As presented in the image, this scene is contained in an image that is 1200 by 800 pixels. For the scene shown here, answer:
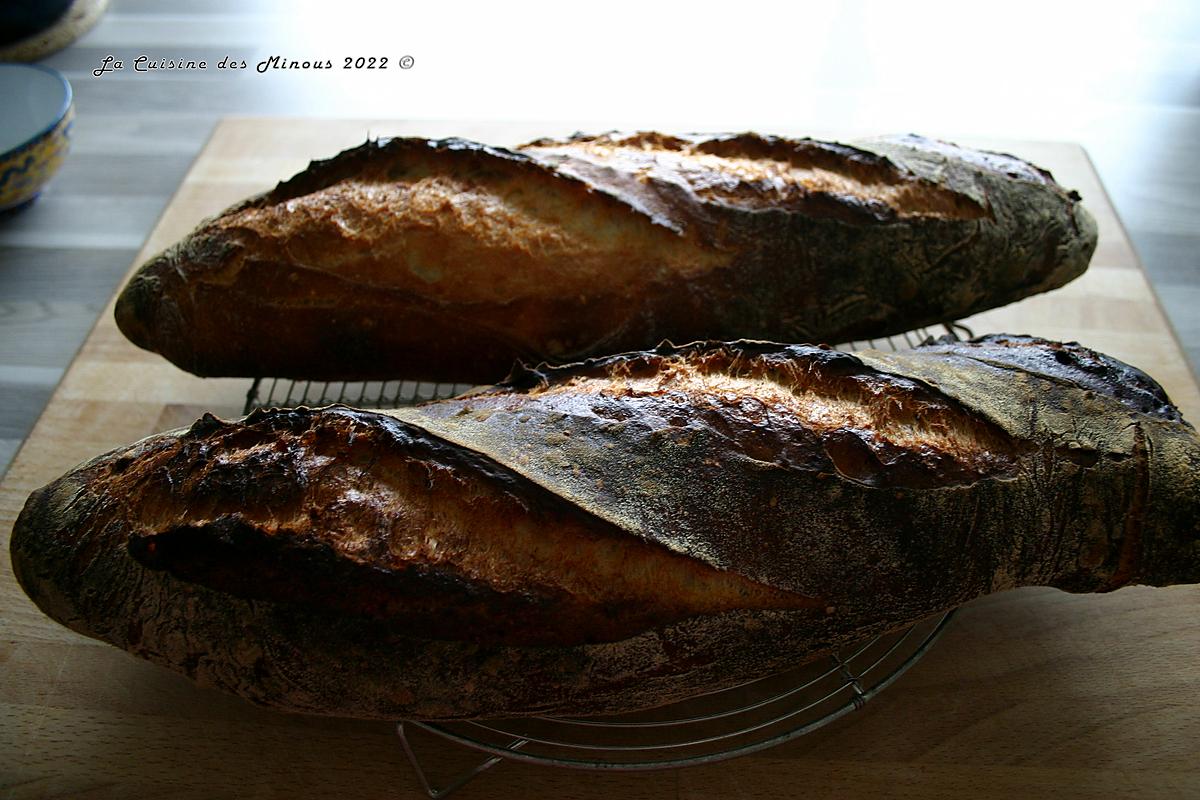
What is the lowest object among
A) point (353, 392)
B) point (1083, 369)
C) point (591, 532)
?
point (353, 392)

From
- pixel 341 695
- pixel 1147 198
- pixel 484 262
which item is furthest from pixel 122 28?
pixel 1147 198

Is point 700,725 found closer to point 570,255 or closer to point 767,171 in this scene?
point 570,255

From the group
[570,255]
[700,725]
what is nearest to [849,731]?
[700,725]

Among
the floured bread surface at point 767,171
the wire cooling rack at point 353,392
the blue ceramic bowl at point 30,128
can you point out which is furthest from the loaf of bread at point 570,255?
the blue ceramic bowl at point 30,128

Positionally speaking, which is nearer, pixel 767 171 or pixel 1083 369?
pixel 1083 369

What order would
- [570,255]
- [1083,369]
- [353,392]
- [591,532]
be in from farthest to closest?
[353,392], [570,255], [1083,369], [591,532]

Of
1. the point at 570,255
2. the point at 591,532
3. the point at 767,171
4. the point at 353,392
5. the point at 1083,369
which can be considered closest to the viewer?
the point at 591,532

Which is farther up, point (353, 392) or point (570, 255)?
point (570, 255)
